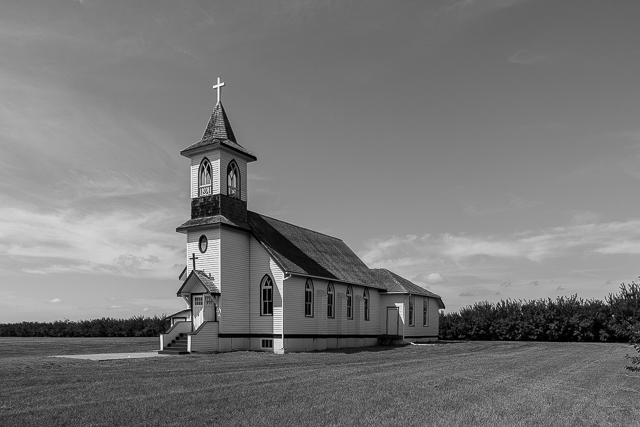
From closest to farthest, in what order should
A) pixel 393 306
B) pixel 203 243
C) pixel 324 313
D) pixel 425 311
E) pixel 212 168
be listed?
1. pixel 203 243
2. pixel 212 168
3. pixel 324 313
4. pixel 393 306
5. pixel 425 311

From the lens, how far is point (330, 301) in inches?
1416

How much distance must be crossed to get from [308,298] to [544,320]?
25.3 m

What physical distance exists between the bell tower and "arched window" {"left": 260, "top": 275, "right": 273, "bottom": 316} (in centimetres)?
310

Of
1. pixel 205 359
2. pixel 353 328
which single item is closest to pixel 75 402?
pixel 205 359

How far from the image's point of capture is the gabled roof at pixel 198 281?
2970cm

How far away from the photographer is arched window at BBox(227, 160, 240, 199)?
3219cm

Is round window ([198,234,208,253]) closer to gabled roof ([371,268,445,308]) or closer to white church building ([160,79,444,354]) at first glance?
white church building ([160,79,444,354])

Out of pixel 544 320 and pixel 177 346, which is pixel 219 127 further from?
pixel 544 320

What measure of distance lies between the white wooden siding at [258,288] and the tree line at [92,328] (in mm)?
21701

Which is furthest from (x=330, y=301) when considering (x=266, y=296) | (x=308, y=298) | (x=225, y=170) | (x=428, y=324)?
(x=428, y=324)

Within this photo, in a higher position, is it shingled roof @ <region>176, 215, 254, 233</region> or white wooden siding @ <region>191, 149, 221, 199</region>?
white wooden siding @ <region>191, 149, 221, 199</region>

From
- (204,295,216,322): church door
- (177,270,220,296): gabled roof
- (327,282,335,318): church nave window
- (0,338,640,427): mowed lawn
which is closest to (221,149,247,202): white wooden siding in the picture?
(177,270,220,296): gabled roof

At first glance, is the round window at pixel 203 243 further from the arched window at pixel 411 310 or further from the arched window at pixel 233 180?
the arched window at pixel 411 310

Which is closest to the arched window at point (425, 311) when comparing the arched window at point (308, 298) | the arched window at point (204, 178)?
the arched window at point (308, 298)
